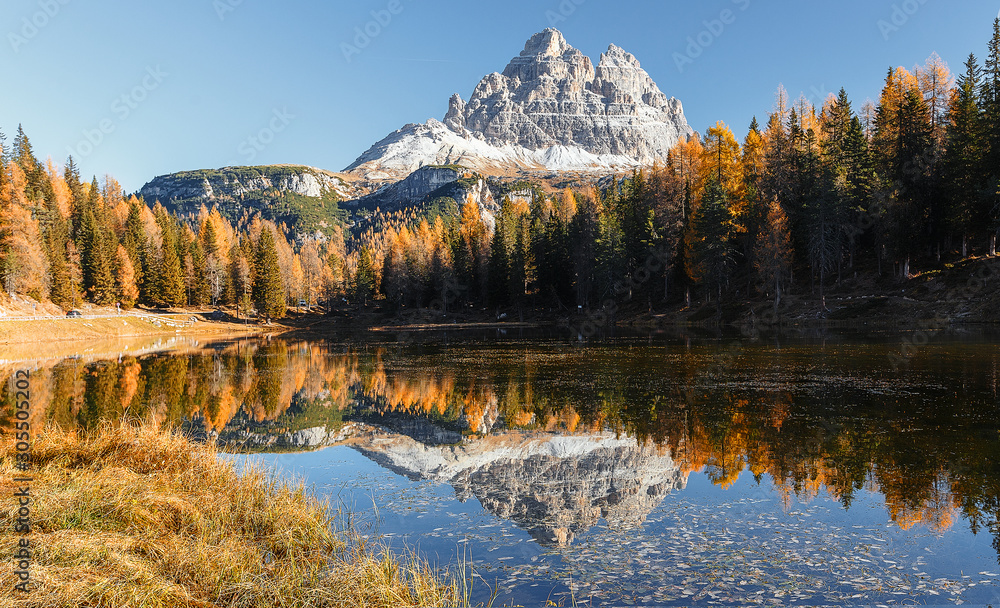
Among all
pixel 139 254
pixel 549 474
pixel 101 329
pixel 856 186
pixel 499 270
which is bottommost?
pixel 549 474

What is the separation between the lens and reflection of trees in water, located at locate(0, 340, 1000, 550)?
11.3m

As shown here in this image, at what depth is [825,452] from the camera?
1295 centimetres

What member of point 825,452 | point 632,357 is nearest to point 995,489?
point 825,452

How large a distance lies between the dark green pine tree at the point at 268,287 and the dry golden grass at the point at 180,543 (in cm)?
9402

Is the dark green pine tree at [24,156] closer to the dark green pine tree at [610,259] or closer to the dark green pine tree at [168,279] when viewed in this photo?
the dark green pine tree at [168,279]

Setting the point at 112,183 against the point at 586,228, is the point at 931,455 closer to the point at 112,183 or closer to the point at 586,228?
the point at 586,228

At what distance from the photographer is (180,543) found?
24.1 feet

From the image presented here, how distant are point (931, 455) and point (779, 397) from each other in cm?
767

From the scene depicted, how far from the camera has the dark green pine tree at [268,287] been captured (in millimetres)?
99875

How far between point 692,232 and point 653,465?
58121 millimetres

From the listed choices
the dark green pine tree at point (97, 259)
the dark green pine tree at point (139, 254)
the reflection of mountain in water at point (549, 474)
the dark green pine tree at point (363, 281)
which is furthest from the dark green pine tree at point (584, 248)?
the dark green pine tree at point (97, 259)

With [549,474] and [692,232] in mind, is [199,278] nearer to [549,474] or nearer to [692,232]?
[692,232]

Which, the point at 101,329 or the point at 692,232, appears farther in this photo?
the point at 101,329

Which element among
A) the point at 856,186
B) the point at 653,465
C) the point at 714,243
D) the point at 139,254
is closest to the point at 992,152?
the point at 856,186
